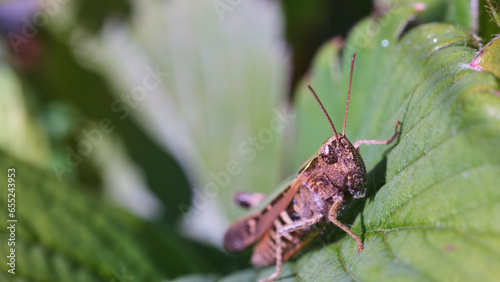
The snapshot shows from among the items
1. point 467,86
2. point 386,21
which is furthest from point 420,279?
point 386,21

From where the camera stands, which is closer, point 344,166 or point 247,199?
point 344,166

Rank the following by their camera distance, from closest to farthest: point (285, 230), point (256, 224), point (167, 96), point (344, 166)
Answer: point (344, 166), point (285, 230), point (256, 224), point (167, 96)

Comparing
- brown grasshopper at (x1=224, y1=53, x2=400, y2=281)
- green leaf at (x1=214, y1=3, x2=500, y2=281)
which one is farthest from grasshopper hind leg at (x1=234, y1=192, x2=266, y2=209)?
green leaf at (x1=214, y1=3, x2=500, y2=281)

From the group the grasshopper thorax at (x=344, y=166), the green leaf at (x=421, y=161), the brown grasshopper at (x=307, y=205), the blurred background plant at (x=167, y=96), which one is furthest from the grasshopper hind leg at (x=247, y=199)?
the grasshopper thorax at (x=344, y=166)

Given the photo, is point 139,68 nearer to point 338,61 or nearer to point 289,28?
point 289,28

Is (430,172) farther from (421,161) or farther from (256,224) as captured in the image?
(256,224)

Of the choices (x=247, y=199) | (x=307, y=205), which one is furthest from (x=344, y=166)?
(x=247, y=199)

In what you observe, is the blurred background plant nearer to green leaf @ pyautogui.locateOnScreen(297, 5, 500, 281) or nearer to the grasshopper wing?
the grasshopper wing

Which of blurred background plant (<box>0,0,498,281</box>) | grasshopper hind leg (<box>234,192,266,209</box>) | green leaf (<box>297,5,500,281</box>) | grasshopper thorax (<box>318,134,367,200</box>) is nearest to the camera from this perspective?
green leaf (<box>297,5,500,281</box>)
